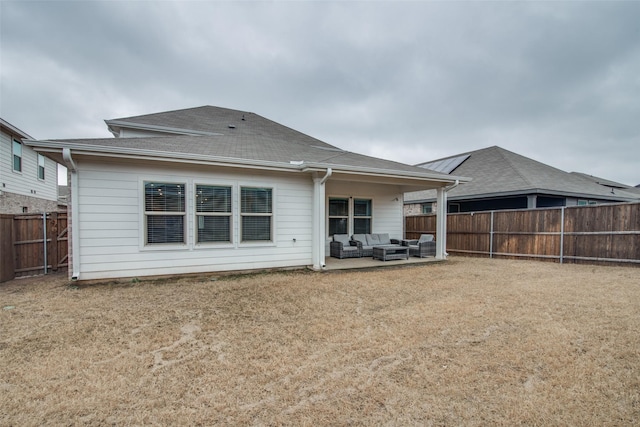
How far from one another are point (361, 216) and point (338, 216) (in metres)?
0.97

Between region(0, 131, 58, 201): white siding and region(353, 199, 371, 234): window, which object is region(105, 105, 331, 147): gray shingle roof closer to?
region(353, 199, 371, 234): window

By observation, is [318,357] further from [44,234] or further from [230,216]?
[44,234]

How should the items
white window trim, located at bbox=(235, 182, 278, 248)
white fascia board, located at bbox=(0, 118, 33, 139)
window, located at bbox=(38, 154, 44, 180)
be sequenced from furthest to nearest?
1. window, located at bbox=(38, 154, 44, 180)
2. white fascia board, located at bbox=(0, 118, 33, 139)
3. white window trim, located at bbox=(235, 182, 278, 248)

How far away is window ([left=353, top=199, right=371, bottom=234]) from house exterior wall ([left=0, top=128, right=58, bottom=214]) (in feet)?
44.3

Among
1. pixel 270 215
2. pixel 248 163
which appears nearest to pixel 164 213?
pixel 248 163

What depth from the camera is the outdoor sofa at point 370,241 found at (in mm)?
9831

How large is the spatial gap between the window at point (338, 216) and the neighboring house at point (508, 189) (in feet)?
20.3

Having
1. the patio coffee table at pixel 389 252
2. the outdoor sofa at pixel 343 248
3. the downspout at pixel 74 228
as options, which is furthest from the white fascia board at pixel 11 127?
the patio coffee table at pixel 389 252

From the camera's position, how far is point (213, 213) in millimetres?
6887

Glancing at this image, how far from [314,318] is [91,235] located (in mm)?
5234

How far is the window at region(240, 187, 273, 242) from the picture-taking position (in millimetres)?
7219

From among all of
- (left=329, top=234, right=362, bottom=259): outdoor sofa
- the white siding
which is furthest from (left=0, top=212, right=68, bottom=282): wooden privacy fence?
(left=329, top=234, right=362, bottom=259): outdoor sofa

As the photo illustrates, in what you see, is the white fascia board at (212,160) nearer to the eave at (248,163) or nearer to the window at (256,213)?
the eave at (248,163)

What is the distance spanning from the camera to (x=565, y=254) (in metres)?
9.12
